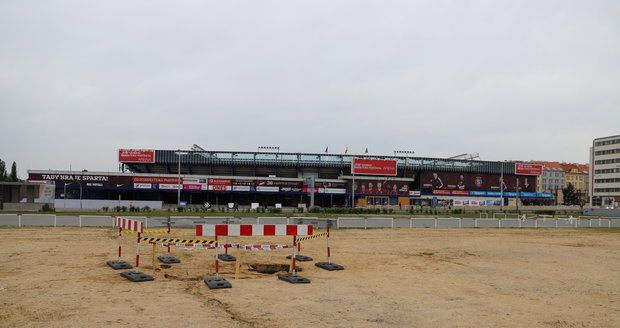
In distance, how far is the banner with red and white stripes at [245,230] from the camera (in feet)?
42.9

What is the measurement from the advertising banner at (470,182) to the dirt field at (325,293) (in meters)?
84.1

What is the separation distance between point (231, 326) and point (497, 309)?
17.7 feet

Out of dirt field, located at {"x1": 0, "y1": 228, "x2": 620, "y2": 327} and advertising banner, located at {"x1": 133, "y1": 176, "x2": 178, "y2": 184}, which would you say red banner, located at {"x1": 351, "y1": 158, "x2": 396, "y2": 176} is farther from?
dirt field, located at {"x1": 0, "y1": 228, "x2": 620, "y2": 327}

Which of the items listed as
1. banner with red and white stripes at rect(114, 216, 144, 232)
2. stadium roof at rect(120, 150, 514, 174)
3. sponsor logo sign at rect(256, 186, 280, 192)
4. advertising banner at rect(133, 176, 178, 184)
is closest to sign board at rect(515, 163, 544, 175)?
stadium roof at rect(120, 150, 514, 174)

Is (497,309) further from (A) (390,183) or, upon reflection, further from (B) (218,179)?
(A) (390,183)

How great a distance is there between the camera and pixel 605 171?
127812 millimetres

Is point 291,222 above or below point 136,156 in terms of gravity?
below

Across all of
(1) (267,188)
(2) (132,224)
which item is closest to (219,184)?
(1) (267,188)

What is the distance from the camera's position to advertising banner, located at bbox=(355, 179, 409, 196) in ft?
307

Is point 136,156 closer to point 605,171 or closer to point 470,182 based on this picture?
point 470,182

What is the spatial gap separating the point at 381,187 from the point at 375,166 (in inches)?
184

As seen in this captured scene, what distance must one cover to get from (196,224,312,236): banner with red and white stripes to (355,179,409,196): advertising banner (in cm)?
7990

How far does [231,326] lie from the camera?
8.20 m

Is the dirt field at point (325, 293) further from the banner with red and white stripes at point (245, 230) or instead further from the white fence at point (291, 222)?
the white fence at point (291, 222)
